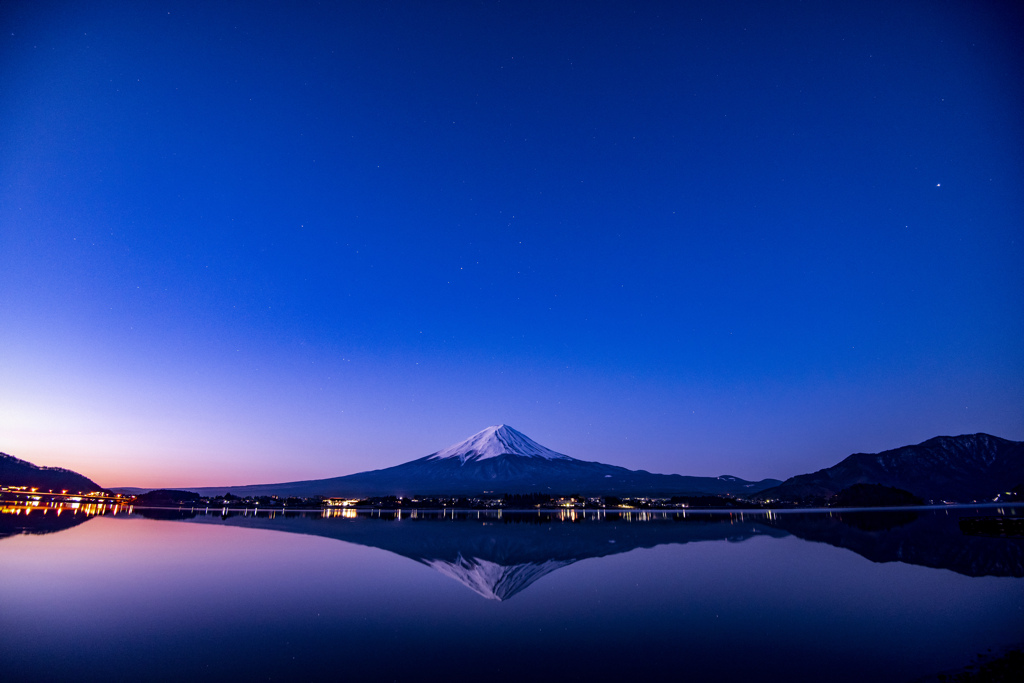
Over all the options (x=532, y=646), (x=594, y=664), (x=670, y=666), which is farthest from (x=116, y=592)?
(x=670, y=666)

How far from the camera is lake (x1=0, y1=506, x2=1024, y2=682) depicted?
15047 mm

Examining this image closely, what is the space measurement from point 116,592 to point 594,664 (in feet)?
77.3

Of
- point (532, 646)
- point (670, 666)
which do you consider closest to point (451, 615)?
point (532, 646)

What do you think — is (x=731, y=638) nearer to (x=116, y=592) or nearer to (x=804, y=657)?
(x=804, y=657)

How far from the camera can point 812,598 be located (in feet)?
81.4

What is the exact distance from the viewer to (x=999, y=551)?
1631 inches

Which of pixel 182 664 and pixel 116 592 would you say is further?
pixel 116 592

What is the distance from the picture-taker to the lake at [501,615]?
49.4 feet

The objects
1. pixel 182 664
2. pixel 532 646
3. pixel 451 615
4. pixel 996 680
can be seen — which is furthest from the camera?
pixel 451 615

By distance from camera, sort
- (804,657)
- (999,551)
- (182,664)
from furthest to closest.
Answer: (999,551), (804,657), (182,664)

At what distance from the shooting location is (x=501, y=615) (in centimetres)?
2172

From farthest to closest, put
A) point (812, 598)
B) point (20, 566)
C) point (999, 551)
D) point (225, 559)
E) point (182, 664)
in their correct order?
point (999, 551), point (225, 559), point (20, 566), point (812, 598), point (182, 664)

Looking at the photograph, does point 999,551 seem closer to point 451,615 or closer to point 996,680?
point 996,680

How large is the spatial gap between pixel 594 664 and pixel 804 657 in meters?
6.54
